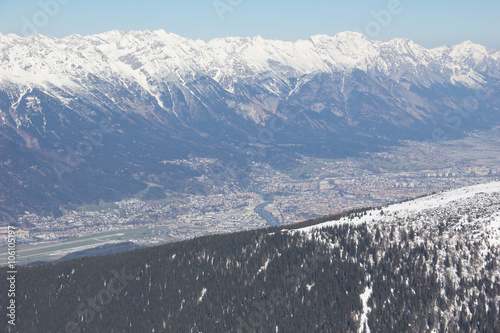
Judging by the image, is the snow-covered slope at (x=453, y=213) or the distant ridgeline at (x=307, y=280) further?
the snow-covered slope at (x=453, y=213)

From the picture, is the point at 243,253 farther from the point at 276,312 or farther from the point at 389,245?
the point at 389,245

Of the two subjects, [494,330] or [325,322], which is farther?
[325,322]

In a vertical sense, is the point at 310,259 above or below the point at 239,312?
above

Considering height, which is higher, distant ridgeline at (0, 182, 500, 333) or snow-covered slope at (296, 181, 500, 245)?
snow-covered slope at (296, 181, 500, 245)

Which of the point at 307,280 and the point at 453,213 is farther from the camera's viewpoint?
the point at 453,213

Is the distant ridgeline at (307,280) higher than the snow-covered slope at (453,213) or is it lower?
lower

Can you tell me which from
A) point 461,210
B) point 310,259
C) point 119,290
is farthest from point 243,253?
point 461,210

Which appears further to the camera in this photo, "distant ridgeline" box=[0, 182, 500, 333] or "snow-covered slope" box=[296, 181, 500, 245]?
"snow-covered slope" box=[296, 181, 500, 245]

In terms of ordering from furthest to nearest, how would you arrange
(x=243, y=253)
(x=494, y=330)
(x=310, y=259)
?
(x=243, y=253) → (x=310, y=259) → (x=494, y=330)
